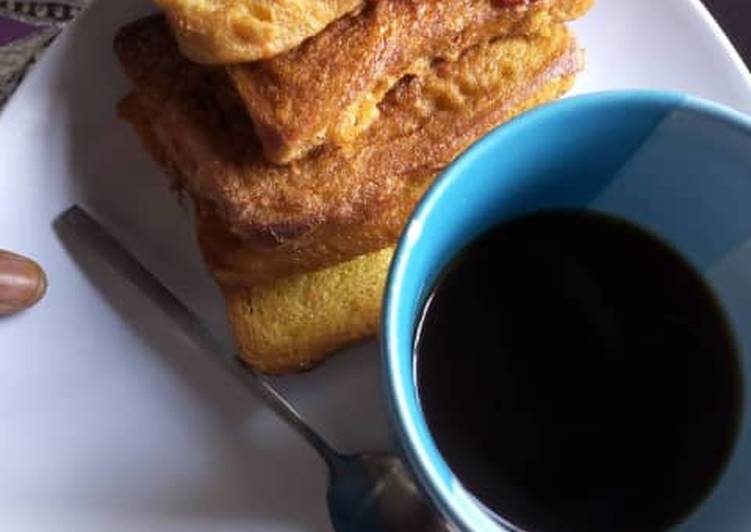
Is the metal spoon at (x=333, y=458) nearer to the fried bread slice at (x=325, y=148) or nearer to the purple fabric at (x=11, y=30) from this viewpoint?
the fried bread slice at (x=325, y=148)

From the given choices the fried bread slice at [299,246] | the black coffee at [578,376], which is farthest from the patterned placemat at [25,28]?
the black coffee at [578,376]

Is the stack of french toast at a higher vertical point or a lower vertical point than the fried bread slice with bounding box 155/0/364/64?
lower

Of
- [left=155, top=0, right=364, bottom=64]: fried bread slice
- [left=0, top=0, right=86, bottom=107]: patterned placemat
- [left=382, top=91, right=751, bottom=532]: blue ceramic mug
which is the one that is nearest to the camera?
[left=382, top=91, right=751, bottom=532]: blue ceramic mug

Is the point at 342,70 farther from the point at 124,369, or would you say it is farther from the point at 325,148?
the point at 124,369

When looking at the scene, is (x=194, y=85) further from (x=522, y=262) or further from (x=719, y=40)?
(x=719, y=40)

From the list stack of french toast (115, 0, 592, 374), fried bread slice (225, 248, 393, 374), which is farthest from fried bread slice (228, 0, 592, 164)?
fried bread slice (225, 248, 393, 374)

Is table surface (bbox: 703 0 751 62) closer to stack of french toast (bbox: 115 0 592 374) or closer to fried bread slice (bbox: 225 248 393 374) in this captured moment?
stack of french toast (bbox: 115 0 592 374)
